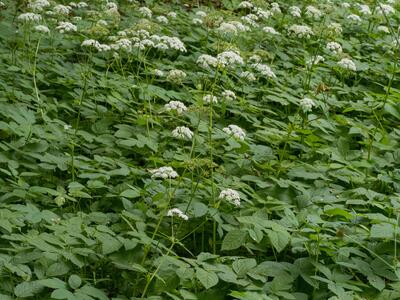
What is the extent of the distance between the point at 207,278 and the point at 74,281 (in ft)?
2.01

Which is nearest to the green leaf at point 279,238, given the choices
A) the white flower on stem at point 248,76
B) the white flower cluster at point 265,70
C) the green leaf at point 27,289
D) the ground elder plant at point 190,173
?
the ground elder plant at point 190,173

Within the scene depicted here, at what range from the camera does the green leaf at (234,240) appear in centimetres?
354

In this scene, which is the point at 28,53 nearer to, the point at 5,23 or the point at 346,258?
the point at 5,23

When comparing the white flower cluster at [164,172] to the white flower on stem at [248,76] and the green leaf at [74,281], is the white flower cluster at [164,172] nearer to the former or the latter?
the green leaf at [74,281]

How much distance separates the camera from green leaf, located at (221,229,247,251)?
11.6 feet

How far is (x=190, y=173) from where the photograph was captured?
13.8 ft

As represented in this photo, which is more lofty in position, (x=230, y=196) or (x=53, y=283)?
Answer: (x=230, y=196)

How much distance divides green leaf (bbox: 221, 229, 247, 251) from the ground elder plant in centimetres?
5

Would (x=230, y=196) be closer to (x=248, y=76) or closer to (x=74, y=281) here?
(x=74, y=281)

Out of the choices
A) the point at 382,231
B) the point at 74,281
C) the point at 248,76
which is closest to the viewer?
the point at 74,281

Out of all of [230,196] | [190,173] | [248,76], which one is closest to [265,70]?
[248,76]

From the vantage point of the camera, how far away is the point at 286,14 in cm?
835

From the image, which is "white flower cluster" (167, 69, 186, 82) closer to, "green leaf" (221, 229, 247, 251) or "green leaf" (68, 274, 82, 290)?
"green leaf" (221, 229, 247, 251)

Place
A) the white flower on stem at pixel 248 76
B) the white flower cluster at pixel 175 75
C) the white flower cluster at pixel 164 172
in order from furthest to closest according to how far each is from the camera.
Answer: the white flower on stem at pixel 248 76 → the white flower cluster at pixel 175 75 → the white flower cluster at pixel 164 172
